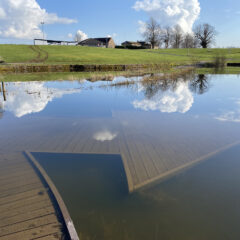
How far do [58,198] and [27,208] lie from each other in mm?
655

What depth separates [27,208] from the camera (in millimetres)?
4781

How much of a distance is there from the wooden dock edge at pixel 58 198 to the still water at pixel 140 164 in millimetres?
226

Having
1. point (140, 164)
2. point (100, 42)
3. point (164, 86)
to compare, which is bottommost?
point (140, 164)

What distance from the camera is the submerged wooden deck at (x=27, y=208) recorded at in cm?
410

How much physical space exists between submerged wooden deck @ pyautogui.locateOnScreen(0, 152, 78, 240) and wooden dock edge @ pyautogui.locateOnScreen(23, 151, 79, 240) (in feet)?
0.26

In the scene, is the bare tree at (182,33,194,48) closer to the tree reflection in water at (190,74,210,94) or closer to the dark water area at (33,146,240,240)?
the tree reflection in water at (190,74,210,94)

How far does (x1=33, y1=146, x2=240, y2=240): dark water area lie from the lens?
437 centimetres

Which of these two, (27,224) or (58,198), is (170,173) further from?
(27,224)

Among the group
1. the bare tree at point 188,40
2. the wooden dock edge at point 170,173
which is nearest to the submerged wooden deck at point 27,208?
the wooden dock edge at point 170,173

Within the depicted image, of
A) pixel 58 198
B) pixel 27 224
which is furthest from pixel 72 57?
pixel 27 224

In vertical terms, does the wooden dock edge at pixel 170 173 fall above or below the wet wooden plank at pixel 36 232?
below

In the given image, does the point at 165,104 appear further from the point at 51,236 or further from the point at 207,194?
the point at 51,236

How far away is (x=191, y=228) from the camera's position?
4434 mm

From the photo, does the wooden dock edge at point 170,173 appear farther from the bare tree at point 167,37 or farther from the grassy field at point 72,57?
the bare tree at point 167,37
